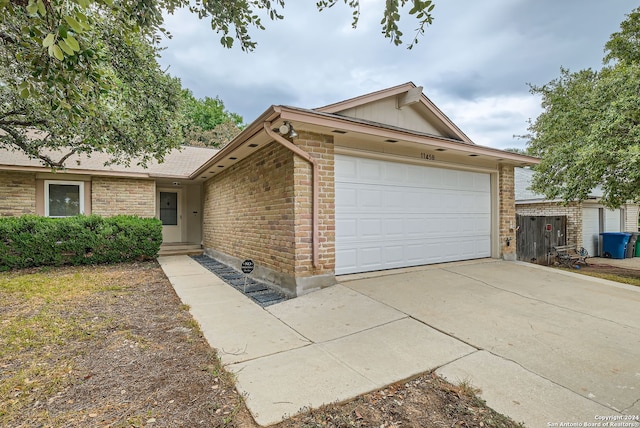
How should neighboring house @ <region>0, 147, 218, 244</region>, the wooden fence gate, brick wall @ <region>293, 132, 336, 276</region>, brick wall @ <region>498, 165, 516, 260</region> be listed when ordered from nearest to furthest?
brick wall @ <region>293, 132, 336, 276</region>, brick wall @ <region>498, 165, 516, 260</region>, neighboring house @ <region>0, 147, 218, 244</region>, the wooden fence gate

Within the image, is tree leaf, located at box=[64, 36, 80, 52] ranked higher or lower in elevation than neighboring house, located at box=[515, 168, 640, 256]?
higher

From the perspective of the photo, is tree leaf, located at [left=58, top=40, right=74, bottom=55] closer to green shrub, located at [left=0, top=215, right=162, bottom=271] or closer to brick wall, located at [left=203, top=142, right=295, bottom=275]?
brick wall, located at [left=203, top=142, right=295, bottom=275]

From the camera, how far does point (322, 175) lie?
5.00m

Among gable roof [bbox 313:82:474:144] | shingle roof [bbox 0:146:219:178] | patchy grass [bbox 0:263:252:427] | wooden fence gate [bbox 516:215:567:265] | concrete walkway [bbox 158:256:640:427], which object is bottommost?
patchy grass [bbox 0:263:252:427]

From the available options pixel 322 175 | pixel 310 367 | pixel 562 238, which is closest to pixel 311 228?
pixel 322 175

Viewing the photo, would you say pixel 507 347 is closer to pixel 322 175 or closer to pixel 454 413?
pixel 454 413

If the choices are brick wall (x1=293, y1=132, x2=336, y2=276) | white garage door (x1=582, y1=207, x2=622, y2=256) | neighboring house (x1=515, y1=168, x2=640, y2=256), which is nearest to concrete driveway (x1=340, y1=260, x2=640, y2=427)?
brick wall (x1=293, y1=132, x2=336, y2=276)

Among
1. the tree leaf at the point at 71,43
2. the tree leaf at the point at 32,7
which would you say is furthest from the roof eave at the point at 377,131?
the tree leaf at the point at 32,7

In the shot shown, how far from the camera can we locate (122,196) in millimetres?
10461

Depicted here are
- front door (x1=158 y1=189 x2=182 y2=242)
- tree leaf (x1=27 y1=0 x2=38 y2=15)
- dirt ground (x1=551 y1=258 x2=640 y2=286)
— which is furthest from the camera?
front door (x1=158 y1=189 x2=182 y2=242)

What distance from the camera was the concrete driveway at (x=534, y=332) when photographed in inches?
91.1

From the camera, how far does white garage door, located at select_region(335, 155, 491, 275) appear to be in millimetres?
5402

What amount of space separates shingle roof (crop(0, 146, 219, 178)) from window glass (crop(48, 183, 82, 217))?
80 cm

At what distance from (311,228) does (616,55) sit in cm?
1301
